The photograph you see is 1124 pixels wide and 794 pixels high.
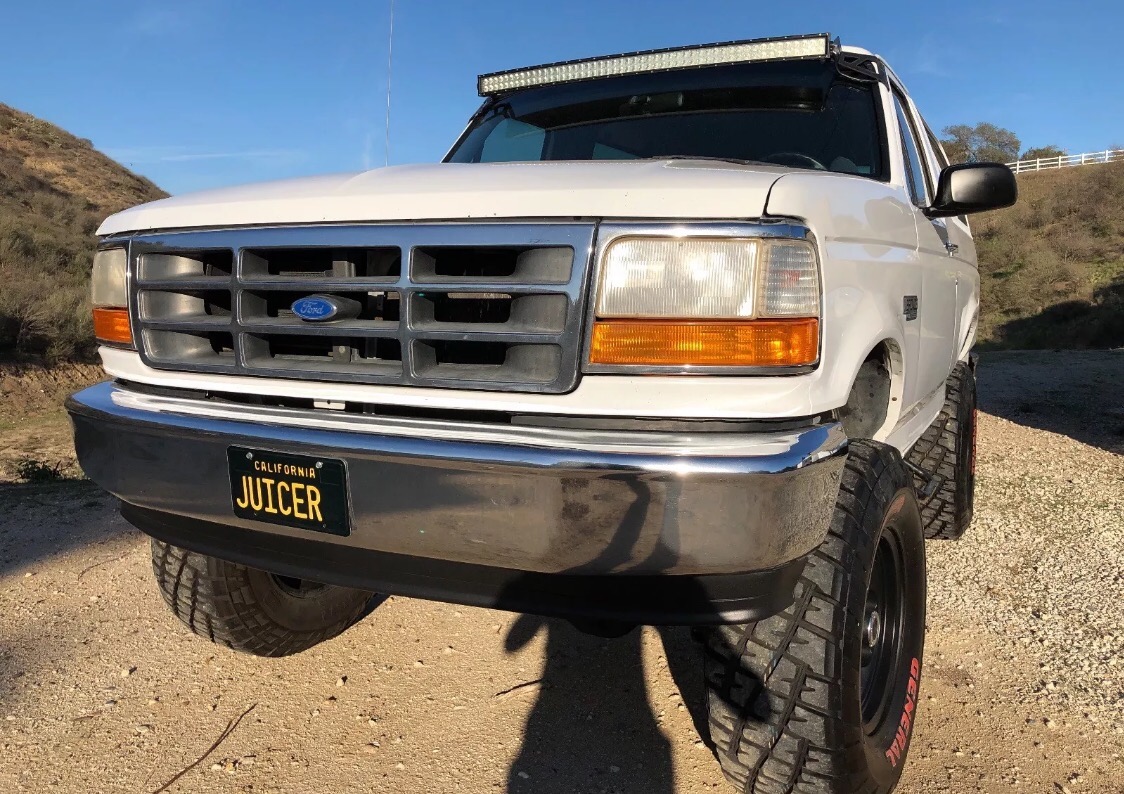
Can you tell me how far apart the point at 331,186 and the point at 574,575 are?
1.10m

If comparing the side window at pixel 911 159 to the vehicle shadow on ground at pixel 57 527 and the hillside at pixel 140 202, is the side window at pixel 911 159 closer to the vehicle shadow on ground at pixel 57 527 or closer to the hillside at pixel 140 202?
the vehicle shadow on ground at pixel 57 527

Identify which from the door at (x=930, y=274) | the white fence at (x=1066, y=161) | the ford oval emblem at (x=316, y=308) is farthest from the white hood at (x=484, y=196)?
the white fence at (x=1066, y=161)

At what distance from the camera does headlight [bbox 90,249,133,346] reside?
2.09 metres

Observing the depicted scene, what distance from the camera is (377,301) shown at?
191cm

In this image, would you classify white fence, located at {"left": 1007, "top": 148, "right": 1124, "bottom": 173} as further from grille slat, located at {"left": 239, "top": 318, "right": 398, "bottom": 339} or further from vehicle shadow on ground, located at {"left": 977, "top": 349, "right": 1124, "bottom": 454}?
grille slat, located at {"left": 239, "top": 318, "right": 398, "bottom": 339}

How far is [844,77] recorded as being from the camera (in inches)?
109

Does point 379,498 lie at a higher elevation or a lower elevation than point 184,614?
higher

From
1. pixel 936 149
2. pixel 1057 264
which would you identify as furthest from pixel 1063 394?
pixel 1057 264

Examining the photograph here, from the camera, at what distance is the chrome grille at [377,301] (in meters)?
1.57

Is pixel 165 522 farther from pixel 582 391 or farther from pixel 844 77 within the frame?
pixel 844 77

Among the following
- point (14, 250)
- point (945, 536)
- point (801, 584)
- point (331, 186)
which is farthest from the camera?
point (14, 250)

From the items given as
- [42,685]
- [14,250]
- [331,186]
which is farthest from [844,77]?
[14,250]

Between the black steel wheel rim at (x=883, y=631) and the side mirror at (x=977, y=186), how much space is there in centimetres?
114

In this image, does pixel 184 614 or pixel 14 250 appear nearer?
pixel 184 614
